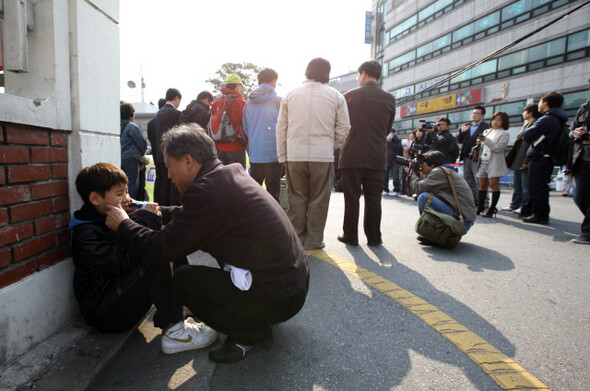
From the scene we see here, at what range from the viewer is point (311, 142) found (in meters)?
3.63

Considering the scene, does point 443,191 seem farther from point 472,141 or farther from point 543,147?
point 472,141

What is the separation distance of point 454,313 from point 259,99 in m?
3.23

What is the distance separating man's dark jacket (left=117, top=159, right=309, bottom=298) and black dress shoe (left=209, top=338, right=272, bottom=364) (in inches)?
14.0

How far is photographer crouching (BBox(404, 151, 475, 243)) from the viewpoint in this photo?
157 inches

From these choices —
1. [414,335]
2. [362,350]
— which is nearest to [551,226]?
[414,335]

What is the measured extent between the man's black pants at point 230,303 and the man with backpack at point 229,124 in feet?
9.76

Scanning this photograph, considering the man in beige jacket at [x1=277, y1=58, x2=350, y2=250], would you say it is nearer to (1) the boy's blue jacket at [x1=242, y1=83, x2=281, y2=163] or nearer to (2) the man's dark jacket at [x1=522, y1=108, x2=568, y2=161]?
(1) the boy's blue jacket at [x1=242, y1=83, x2=281, y2=163]

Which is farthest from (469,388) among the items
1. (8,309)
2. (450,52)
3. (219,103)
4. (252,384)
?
(450,52)

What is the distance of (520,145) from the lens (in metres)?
6.22

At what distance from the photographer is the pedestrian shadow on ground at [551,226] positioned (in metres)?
4.69

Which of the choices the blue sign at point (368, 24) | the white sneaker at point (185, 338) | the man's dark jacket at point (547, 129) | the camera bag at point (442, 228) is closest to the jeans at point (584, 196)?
the man's dark jacket at point (547, 129)

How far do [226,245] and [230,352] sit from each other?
23.3 inches

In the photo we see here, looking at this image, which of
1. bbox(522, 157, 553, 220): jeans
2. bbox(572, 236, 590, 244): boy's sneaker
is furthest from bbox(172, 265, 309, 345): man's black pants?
bbox(522, 157, 553, 220): jeans

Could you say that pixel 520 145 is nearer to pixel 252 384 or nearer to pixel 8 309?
pixel 252 384
